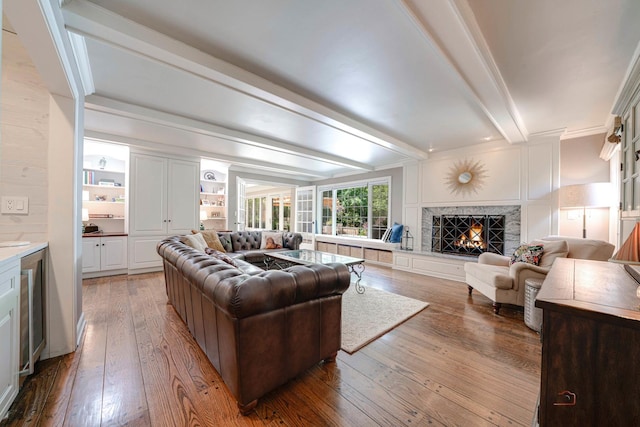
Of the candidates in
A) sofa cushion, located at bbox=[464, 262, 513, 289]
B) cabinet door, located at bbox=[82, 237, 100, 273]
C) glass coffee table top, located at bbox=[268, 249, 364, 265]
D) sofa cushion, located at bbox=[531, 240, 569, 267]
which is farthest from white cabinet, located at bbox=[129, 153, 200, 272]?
sofa cushion, located at bbox=[531, 240, 569, 267]

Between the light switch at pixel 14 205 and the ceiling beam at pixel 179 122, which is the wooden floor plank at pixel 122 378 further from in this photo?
the ceiling beam at pixel 179 122

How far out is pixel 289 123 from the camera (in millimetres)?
3605

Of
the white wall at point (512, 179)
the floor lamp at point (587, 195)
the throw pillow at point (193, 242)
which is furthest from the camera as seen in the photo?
the white wall at point (512, 179)

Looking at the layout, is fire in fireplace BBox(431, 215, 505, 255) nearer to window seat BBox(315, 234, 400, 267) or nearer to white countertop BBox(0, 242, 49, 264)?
window seat BBox(315, 234, 400, 267)

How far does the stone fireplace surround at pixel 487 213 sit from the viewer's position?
412 cm

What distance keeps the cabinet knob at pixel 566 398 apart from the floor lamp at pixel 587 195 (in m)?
3.66

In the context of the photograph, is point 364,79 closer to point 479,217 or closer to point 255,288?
point 255,288

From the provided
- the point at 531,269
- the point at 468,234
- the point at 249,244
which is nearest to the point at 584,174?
the point at 468,234

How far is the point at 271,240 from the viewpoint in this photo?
17.2 feet

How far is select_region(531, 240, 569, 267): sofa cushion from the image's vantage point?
9.36 feet

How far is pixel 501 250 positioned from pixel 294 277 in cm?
424

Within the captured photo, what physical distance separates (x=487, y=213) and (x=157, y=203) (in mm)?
6039

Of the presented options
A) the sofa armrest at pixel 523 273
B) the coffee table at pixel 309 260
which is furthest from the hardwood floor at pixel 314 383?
the coffee table at pixel 309 260

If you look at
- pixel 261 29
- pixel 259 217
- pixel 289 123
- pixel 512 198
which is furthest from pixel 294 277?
pixel 259 217
